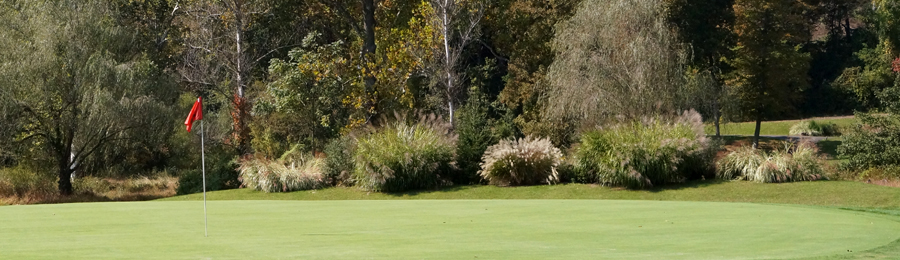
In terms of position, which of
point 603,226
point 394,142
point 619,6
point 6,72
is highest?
point 619,6

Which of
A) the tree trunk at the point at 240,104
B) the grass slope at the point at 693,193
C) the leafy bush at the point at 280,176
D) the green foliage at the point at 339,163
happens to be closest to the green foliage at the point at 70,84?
the grass slope at the point at 693,193

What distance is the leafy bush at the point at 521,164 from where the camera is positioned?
2548 centimetres

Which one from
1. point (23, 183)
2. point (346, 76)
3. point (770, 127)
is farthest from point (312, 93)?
point (770, 127)

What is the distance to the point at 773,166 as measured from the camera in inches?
931

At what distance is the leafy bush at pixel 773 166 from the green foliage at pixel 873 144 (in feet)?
6.73

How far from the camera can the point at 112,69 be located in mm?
28328

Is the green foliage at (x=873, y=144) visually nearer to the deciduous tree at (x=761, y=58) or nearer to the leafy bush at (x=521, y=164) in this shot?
the leafy bush at (x=521, y=164)

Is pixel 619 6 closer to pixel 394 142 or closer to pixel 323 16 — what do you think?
pixel 394 142

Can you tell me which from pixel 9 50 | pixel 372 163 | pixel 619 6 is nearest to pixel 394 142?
pixel 372 163

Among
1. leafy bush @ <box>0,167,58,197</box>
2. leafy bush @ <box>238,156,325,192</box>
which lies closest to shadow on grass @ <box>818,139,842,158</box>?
leafy bush @ <box>238,156,325,192</box>

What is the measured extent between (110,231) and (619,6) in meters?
23.2

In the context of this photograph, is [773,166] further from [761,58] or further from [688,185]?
[761,58]

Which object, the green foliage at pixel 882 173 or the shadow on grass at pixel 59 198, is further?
the shadow on grass at pixel 59 198

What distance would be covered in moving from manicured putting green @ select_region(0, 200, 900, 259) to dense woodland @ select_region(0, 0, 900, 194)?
1081 centimetres
